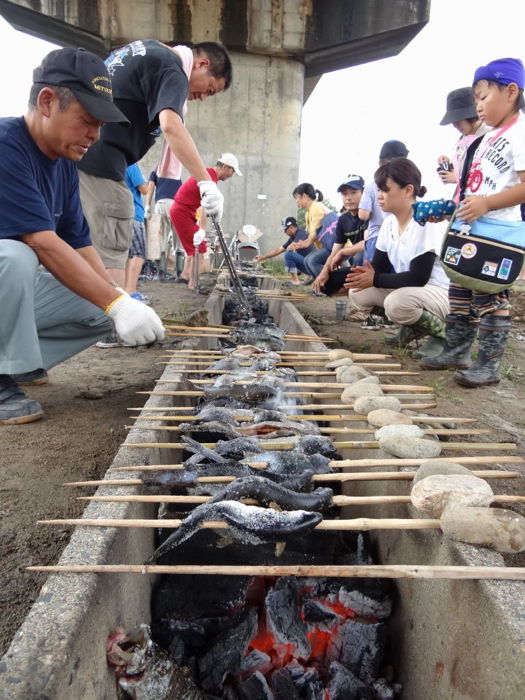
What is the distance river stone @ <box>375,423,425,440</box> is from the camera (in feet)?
7.49

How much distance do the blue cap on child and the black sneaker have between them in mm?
4092

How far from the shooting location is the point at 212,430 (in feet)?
8.05

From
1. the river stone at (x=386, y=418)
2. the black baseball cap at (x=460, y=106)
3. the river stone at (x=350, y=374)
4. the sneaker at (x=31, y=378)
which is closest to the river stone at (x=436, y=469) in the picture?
the river stone at (x=386, y=418)

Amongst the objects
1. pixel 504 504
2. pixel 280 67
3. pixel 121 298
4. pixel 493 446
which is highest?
pixel 280 67

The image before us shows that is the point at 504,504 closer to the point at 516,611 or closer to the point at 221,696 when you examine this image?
the point at 516,611

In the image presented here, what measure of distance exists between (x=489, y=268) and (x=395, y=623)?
2874 mm

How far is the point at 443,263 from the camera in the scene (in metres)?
4.08

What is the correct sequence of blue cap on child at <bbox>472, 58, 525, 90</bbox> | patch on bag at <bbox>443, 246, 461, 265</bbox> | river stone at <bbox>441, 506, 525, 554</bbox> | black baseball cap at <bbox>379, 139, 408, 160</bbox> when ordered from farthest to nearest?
black baseball cap at <bbox>379, 139, 408, 160</bbox>
patch on bag at <bbox>443, 246, 461, 265</bbox>
blue cap on child at <bbox>472, 58, 525, 90</bbox>
river stone at <bbox>441, 506, 525, 554</bbox>

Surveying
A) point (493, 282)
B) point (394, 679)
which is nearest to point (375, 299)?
point (493, 282)

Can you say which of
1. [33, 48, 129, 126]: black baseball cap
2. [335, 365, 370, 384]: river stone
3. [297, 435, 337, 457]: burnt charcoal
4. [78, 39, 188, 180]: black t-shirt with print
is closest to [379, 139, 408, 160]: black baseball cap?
[78, 39, 188, 180]: black t-shirt with print

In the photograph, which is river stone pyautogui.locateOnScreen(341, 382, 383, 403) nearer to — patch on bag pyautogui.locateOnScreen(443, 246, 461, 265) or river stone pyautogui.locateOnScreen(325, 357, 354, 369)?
river stone pyautogui.locateOnScreen(325, 357, 354, 369)

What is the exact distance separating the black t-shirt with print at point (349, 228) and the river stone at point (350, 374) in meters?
4.74

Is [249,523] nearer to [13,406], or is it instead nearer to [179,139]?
[13,406]

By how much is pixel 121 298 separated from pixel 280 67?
46.2ft
